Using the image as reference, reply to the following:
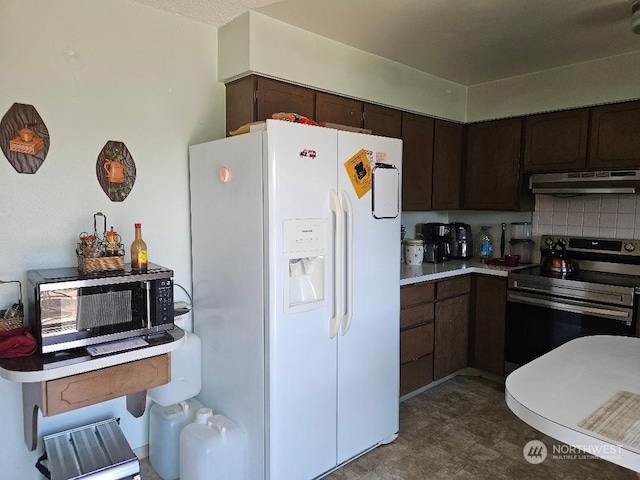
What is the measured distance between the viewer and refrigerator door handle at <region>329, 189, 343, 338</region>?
2.14 m

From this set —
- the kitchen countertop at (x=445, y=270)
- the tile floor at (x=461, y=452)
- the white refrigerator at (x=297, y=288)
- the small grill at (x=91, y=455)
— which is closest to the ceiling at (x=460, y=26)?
the white refrigerator at (x=297, y=288)

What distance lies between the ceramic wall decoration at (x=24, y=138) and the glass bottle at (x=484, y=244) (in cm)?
335

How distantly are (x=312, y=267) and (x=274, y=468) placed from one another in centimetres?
92

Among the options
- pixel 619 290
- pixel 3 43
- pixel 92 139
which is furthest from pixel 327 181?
pixel 619 290

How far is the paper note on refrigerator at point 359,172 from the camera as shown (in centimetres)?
223

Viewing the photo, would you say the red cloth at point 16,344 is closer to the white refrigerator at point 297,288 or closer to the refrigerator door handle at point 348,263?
the white refrigerator at point 297,288

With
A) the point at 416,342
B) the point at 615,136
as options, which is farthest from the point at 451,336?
the point at 615,136

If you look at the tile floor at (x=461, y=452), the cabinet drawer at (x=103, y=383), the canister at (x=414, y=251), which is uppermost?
the canister at (x=414, y=251)

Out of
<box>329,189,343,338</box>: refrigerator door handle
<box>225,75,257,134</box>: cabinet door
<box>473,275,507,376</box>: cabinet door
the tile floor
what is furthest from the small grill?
<box>473,275,507,376</box>: cabinet door

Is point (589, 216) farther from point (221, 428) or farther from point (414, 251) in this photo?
point (221, 428)

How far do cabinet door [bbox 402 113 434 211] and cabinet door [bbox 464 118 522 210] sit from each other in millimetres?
468

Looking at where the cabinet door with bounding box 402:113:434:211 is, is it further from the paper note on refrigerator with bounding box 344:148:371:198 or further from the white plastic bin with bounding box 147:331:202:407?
the white plastic bin with bounding box 147:331:202:407

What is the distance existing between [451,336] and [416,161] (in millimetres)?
1374

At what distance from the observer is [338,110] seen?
9.46 feet
